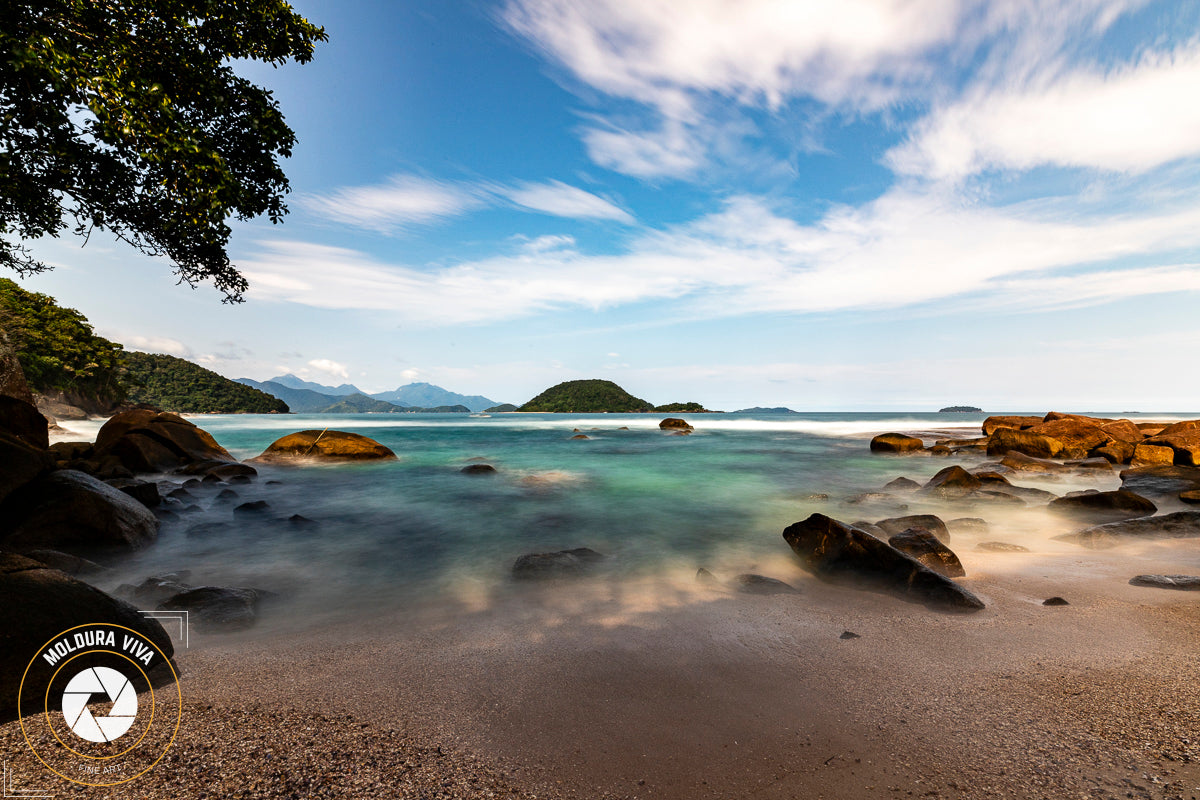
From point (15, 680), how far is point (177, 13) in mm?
9720

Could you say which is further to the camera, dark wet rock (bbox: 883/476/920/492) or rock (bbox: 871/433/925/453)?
rock (bbox: 871/433/925/453)

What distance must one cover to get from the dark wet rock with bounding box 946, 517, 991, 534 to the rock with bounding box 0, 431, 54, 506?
52.3ft

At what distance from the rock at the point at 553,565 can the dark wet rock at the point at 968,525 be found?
23.9 ft

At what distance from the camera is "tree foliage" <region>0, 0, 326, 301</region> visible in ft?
20.4

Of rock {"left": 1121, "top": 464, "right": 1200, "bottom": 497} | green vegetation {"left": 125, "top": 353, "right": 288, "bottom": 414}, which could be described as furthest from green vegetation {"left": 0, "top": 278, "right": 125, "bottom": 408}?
rock {"left": 1121, "top": 464, "right": 1200, "bottom": 497}

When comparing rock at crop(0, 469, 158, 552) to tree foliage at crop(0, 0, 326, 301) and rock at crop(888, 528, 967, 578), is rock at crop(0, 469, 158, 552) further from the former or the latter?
rock at crop(888, 528, 967, 578)

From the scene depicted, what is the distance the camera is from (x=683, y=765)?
2633mm

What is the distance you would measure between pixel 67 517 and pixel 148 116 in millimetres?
6175

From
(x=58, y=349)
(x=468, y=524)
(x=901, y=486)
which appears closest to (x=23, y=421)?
(x=468, y=524)

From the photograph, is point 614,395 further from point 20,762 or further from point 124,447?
→ point 20,762

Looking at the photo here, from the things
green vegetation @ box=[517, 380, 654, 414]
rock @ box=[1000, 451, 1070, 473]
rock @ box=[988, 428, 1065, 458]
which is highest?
green vegetation @ box=[517, 380, 654, 414]

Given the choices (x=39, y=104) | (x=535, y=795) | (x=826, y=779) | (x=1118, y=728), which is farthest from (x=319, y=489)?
(x=1118, y=728)

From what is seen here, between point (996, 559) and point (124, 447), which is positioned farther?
point (124, 447)

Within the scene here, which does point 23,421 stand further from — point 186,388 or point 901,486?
point 186,388
